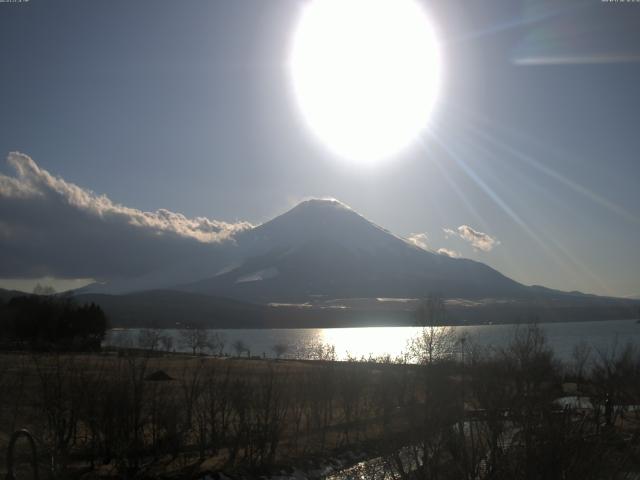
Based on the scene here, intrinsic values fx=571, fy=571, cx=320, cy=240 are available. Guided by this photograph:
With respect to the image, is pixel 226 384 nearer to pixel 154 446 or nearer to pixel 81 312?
pixel 154 446

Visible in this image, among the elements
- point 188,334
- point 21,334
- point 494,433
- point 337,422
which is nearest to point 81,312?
point 21,334

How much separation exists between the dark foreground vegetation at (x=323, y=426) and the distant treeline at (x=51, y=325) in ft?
140

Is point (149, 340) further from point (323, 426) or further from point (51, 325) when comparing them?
point (323, 426)

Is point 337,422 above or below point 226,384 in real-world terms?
below

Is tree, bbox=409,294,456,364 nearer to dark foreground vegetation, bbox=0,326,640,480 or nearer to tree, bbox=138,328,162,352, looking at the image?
dark foreground vegetation, bbox=0,326,640,480

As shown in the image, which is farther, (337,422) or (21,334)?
(21,334)

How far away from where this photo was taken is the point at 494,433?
8.97 meters

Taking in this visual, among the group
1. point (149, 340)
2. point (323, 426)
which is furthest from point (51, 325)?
point (323, 426)

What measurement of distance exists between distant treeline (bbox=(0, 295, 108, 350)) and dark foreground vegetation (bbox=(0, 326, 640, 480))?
4273 centimetres

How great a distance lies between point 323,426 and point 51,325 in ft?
201

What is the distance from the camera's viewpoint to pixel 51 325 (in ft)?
254

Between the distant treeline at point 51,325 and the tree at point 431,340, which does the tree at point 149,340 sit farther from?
the tree at point 431,340

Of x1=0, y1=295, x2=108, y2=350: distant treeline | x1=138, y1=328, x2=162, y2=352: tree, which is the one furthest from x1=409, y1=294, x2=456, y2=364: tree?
x1=0, y1=295, x2=108, y2=350: distant treeline

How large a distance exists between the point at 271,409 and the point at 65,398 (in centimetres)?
800
